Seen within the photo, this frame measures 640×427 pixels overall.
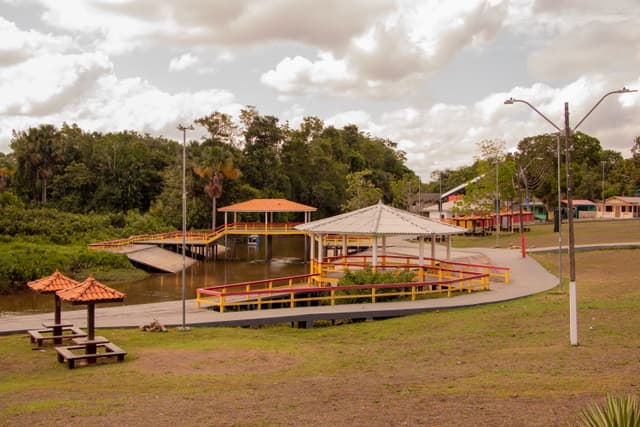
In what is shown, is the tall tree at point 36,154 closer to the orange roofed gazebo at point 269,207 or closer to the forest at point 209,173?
the forest at point 209,173

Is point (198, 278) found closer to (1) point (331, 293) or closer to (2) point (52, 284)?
(1) point (331, 293)

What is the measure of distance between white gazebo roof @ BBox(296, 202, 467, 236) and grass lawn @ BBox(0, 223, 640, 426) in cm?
727

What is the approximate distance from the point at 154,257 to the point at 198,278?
24.8 ft

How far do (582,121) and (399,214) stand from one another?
16427 mm

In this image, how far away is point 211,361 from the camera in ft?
50.2

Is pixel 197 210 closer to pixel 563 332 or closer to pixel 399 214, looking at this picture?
pixel 399 214

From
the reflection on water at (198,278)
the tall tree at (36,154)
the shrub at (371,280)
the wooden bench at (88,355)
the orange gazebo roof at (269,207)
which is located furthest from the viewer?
the tall tree at (36,154)

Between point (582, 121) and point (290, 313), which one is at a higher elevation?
point (582, 121)

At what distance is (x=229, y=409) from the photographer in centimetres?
1012

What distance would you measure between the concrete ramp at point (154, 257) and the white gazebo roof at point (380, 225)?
2146 centimetres

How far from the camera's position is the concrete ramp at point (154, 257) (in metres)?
49.0

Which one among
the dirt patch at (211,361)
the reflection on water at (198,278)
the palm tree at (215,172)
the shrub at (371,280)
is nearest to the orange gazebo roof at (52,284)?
the dirt patch at (211,361)

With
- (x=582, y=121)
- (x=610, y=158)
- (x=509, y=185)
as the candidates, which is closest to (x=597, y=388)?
(x=582, y=121)

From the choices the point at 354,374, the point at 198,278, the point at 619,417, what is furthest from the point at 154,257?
the point at 619,417
